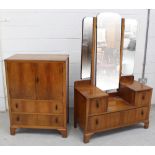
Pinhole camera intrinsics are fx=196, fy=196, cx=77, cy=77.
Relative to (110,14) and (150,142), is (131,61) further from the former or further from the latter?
(150,142)

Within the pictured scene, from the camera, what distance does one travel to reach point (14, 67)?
2111 mm

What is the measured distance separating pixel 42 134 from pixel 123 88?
1200 mm

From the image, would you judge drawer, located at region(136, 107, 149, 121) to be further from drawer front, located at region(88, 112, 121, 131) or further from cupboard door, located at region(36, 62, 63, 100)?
cupboard door, located at region(36, 62, 63, 100)

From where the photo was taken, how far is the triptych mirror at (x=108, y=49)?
244 cm

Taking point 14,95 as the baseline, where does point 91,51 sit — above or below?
above

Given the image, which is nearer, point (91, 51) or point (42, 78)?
point (42, 78)

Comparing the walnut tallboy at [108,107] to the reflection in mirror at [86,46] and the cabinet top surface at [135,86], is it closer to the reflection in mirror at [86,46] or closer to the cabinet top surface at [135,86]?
the cabinet top surface at [135,86]

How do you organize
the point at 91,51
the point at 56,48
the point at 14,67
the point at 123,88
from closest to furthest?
the point at 14,67 < the point at 91,51 < the point at 123,88 < the point at 56,48

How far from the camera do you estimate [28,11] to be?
8.74ft

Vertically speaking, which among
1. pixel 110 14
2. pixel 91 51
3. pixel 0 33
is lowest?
pixel 91 51

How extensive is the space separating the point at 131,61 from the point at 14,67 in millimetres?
1579

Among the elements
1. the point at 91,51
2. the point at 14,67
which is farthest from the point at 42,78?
the point at 91,51

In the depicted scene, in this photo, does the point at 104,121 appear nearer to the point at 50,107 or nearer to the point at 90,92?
the point at 90,92

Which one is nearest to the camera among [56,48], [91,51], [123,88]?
[91,51]
